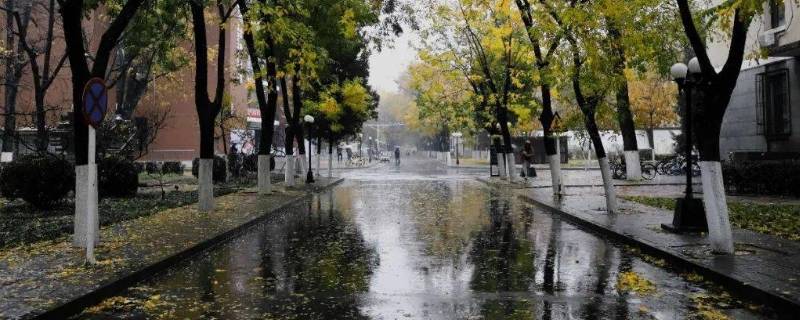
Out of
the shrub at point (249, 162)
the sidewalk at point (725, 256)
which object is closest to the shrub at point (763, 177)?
the sidewalk at point (725, 256)

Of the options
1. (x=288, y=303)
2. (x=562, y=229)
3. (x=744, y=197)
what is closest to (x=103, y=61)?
(x=288, y=303)

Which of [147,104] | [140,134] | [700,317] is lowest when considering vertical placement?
[700,317]

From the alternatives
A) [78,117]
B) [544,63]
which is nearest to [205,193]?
[78,117]

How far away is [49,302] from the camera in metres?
6.34

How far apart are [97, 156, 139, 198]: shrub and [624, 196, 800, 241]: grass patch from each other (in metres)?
15.3

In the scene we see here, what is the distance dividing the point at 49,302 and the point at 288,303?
2272 millimetres

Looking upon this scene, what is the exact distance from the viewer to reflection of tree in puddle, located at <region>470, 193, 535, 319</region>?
20.9 feet

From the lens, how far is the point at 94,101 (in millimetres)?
8469

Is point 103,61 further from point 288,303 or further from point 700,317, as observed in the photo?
point 700,317

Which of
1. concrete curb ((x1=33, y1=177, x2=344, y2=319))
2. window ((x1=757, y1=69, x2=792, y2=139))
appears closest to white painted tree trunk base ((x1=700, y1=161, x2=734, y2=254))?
concrete curb ((x1=33, y1=177, x2=344, y2=319))

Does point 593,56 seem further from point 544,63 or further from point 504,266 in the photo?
point 504,266

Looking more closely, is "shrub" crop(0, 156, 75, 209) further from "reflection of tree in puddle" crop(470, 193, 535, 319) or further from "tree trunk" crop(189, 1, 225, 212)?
"reflection of tree in puddle" crop(470, 193, 535, 319)

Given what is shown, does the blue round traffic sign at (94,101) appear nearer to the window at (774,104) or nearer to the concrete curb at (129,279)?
the concrete curb at (129,279)

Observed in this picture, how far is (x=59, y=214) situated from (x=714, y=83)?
552 inches
